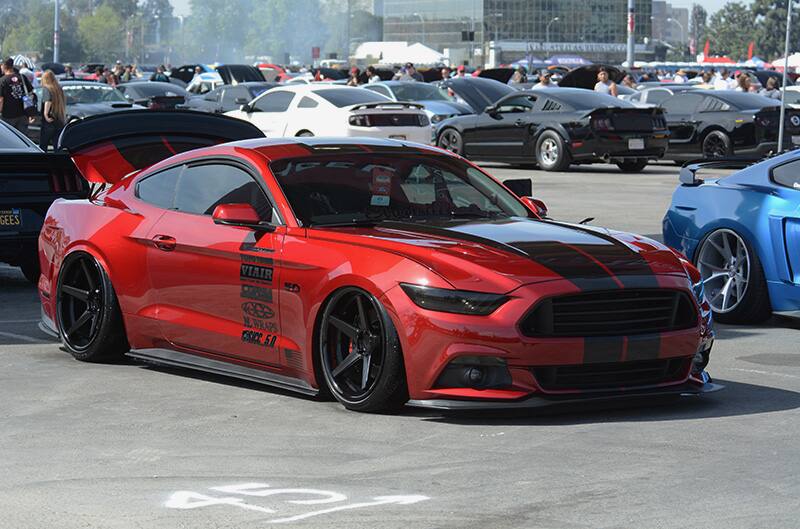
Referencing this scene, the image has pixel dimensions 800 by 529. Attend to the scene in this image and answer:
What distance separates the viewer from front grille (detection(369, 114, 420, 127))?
85.7ft

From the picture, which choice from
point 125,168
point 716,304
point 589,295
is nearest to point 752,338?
point 716,304

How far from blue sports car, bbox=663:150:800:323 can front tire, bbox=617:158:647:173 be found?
1573 centimetres

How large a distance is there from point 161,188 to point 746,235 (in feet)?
13.4

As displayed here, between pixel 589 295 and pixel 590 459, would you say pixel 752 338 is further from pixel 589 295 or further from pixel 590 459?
pixel 590 459

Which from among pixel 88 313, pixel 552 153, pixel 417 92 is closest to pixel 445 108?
pixel 417 92

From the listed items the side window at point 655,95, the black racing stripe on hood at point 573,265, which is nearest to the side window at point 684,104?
the side window at point 655,95

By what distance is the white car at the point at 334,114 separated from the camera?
2609 cm

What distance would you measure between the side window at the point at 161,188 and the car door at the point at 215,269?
0.8 inches

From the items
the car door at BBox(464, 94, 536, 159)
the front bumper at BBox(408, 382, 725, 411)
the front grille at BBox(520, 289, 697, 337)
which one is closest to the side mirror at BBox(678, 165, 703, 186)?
the front grille at BBox(520, 289, 697, 337)

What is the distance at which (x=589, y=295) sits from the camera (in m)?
7.03

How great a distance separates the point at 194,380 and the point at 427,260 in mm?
1941

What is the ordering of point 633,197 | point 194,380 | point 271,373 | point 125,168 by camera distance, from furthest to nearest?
1. point 633,197
2. point 125,168
3. point 194,380
4. point 271,373

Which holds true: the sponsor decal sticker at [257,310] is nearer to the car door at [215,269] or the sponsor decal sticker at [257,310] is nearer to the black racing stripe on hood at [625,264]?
the car door at [215,269]

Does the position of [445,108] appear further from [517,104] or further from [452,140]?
[517,104]
